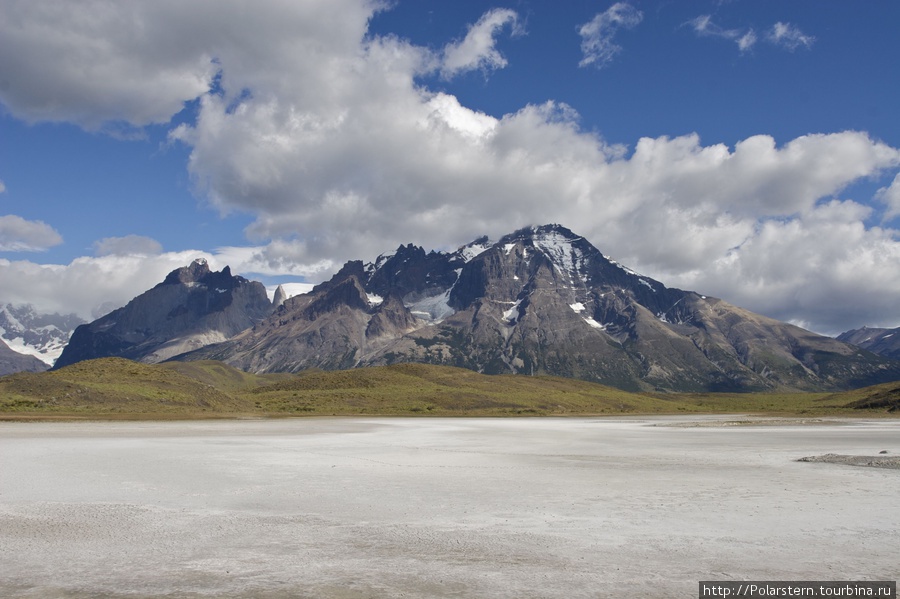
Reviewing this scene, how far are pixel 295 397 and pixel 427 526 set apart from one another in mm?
134455

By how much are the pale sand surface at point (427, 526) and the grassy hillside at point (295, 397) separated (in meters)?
62.2

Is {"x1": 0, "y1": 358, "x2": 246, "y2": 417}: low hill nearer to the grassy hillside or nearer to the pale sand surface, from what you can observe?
the grassy hillside

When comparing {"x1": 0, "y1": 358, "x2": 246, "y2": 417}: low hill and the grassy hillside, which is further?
the grassy hillside

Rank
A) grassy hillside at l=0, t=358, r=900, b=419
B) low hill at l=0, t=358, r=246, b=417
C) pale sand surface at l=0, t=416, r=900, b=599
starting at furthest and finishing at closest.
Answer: grassy hillside at l=0, t=358, r=900, b=419, low hill at l=0, t=358, r=246, b=417, pale sand surface at l=0, t=416, r=900, b=599

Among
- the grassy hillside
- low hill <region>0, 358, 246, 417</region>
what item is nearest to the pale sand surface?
low hill <region>0, 358, 246, 417</region>

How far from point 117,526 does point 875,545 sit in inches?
858

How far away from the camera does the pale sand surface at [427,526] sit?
14.5 meters

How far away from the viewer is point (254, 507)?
75.7 feet

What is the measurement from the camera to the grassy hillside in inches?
3735

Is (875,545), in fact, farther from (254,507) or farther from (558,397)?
(558,397)

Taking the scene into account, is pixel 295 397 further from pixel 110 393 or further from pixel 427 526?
pixel 427 526

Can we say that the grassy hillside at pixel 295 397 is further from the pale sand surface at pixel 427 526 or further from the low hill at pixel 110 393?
the pale sand surface at pixel 427 526

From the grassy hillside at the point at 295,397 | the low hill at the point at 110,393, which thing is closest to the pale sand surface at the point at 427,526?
the low hill at the point at 110,393

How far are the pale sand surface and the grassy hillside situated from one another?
62186mm
